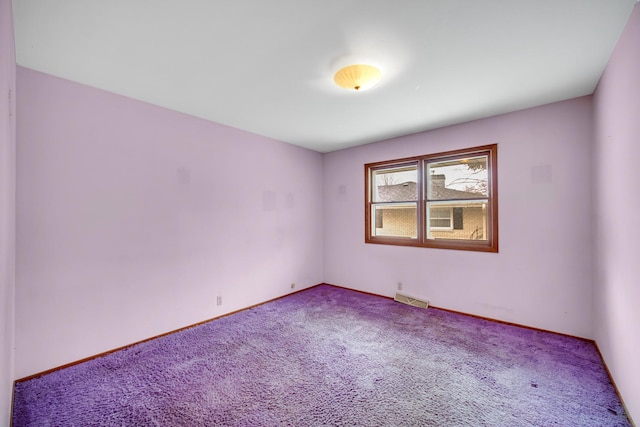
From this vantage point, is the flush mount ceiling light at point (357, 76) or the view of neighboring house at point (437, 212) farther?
the view of neighboring house at point (437, 212)

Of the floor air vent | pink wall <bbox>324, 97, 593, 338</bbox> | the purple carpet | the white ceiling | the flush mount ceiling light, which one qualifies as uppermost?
the white ceiling

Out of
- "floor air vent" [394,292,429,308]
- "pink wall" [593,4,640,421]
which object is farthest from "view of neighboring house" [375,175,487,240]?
"pink wall" [593,4,640,421]

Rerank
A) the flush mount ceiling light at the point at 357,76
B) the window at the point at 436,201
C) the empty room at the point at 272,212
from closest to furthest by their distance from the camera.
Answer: the empty room at the point at 272,212, the flush mount ceiling light at the point at 357,76, the window at the point at 436,201

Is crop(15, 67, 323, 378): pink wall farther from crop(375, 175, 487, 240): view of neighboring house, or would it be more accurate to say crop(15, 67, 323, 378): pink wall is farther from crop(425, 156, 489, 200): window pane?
crop(425, 156, 489, 200): window pane

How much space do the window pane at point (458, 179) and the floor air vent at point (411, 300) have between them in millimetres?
1509

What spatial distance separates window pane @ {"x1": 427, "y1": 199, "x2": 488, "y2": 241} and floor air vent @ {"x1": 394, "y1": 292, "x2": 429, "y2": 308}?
0.94m

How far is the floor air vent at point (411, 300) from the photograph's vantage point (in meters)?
3.81

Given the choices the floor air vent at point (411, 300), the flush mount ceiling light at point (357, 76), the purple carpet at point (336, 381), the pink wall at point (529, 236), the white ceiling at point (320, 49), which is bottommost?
the purple carpet at point (336, 381)

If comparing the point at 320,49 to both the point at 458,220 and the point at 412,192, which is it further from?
the point at 458,220

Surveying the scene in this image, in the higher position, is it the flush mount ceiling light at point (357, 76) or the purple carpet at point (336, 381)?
the flush mount ceiling light at point (357, 76)

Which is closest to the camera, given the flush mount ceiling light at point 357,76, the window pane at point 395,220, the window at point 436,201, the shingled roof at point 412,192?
the flush mount ceiling light at point 357,76

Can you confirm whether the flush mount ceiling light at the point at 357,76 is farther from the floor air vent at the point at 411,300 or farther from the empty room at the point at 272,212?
the floor air vent at the point at 411,300

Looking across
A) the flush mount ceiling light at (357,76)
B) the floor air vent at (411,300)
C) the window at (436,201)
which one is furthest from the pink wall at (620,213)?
the floor air vent at (411,300)

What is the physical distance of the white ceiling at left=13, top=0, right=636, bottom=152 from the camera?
161 centimetres
